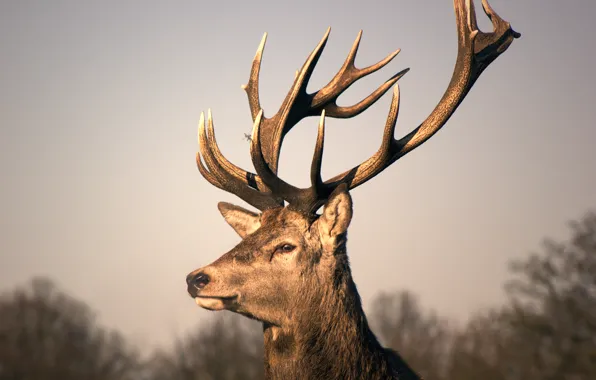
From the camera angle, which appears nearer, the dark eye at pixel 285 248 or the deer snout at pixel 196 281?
the deer snout at pixel 196 281

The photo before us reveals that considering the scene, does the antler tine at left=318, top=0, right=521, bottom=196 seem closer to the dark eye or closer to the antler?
the antler

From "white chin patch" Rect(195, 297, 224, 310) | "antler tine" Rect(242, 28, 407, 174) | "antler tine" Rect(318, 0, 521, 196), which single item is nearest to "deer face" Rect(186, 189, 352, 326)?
"white chin patch" Rect(195, 297, 224, 310)

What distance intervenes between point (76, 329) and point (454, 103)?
66.5 feet

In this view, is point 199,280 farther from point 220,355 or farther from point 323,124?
point 220,355

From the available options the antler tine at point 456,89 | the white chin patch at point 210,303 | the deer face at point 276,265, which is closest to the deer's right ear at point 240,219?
the deer face at point 276,265

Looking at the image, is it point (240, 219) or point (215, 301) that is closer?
point (215, 301)

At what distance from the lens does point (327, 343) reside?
5191mm

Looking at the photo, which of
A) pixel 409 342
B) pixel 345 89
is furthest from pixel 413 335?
pixel 345 89

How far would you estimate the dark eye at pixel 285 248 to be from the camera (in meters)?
5.45

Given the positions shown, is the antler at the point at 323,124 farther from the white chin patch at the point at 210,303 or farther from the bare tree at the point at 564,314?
the bare tree at the point at 564,314

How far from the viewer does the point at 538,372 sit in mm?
18344

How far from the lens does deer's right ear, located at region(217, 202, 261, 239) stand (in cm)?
598

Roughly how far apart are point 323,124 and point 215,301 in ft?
4.60

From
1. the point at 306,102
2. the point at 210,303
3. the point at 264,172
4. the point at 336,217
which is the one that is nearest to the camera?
the point at 210,303
